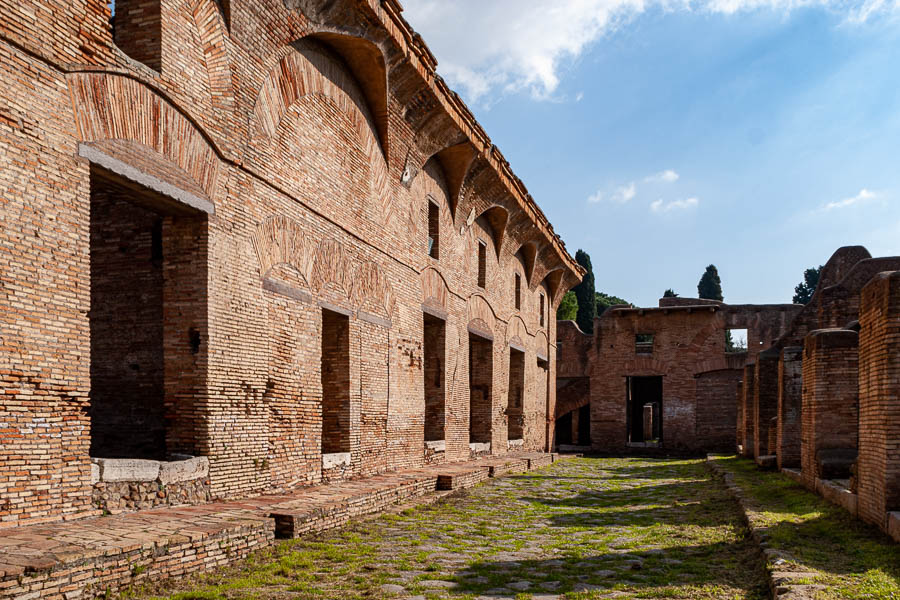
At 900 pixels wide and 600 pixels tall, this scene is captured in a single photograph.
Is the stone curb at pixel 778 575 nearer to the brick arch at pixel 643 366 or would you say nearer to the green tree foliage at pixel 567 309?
the brick arch at pixel 643 366

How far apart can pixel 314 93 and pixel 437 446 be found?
6.33 meters

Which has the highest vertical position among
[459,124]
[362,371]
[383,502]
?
[459,124]

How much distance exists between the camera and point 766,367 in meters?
14.2

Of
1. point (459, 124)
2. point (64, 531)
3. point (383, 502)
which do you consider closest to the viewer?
point (64, 531)

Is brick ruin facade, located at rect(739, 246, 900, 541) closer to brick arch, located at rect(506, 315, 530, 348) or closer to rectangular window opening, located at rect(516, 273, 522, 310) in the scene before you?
brick arch, located at rect(506, 315, 530, 348)

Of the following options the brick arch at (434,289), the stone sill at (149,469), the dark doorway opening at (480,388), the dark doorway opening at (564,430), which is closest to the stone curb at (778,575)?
the stone sill at (149,469)

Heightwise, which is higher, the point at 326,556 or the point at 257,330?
the point at 257,330

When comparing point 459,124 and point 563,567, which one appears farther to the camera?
point 459,124

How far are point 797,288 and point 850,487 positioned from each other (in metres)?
60.4

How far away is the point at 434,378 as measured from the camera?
13633mm

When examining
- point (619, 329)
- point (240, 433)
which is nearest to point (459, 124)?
point (240, 433)

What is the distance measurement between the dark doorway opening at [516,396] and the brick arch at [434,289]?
601cm

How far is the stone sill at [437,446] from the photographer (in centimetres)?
1270

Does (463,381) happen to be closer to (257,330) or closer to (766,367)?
(766,367)
